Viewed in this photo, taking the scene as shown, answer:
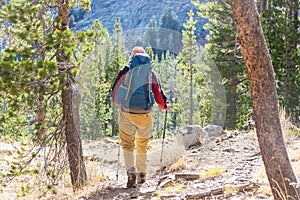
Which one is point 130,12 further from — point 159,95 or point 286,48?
point 159,95

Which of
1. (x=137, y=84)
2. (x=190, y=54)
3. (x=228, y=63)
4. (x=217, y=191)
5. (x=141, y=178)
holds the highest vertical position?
(x=190, y=54)

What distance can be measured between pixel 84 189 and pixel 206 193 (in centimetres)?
201

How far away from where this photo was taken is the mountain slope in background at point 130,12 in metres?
136

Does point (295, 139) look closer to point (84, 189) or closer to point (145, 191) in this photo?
point (145, 191)

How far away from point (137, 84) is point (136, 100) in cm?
23

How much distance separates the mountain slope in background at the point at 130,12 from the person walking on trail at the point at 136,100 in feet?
424

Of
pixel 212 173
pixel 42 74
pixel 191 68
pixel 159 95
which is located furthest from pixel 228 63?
pixel 42 74

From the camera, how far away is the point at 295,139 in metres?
7.89

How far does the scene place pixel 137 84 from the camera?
5.60 m

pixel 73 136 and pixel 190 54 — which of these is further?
pixel 190 54

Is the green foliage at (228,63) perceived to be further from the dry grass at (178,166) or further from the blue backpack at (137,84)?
the blue backpack at (137,84)

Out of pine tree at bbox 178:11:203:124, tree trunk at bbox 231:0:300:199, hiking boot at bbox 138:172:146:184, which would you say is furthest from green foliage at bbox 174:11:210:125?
tree trunk at bbox 231:0:300:199

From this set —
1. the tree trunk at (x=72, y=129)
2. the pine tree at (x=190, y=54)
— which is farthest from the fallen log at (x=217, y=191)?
the pine tree at (x=190, y=54)

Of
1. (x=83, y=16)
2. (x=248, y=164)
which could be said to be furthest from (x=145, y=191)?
(x=83, y=16)
